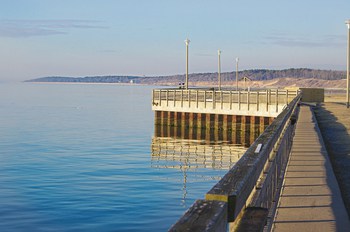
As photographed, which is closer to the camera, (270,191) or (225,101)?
(270,191)

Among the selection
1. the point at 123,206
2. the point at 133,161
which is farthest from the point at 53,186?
the point at 133,161

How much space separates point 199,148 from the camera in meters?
37.1

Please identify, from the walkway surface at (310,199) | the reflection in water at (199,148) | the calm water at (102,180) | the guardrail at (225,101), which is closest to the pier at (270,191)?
the walkway surface at (310,199)

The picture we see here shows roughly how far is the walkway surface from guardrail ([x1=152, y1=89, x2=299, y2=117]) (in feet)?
89.3

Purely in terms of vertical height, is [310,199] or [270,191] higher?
[270,191]

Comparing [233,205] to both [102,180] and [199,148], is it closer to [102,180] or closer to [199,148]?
[102,180]

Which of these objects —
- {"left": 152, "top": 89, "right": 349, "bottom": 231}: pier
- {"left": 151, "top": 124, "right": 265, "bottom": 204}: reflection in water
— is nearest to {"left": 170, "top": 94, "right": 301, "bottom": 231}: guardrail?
{"left": 152, "top": 89, "right": 349, "bottom": 231}: pier

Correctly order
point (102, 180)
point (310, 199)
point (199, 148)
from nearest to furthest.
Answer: point (310, 199)
point (102, 180)
point (199, 148)

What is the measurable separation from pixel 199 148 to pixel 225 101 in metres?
9.24

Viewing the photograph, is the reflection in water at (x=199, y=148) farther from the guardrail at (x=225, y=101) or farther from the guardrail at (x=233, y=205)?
the guardrail at (x=233, y=205)

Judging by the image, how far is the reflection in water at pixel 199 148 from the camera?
28.7 meters

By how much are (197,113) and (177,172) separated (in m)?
21.0

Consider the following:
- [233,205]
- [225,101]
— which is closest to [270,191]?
[233,205]

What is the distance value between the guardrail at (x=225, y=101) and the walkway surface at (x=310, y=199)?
27.2 metres
